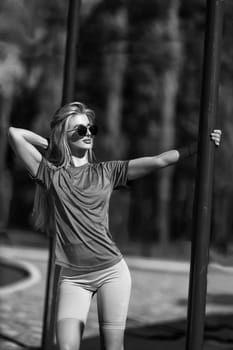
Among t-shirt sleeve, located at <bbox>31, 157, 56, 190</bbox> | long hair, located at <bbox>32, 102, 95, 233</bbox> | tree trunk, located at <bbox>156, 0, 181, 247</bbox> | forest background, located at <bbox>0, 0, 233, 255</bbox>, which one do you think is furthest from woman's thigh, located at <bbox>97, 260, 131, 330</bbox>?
tree trunk, located at <bbox>156, 0, 181, 247</bbox>

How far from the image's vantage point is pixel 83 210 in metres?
3.12

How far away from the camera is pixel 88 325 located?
671 centimetres

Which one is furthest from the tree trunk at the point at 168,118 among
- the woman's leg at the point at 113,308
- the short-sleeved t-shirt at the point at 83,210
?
the woman's leg at the point at 113,308

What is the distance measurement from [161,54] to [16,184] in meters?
8.06

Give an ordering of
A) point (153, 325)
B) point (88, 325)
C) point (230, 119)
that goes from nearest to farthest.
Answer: point (88, 325) < point (153, 325) < point (230, 119)

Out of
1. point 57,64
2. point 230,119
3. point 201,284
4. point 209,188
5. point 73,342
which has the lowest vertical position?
point 73,342

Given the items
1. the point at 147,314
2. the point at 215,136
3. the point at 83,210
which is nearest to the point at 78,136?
the point at 83,210

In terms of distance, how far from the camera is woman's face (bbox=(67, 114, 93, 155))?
3.22 meters

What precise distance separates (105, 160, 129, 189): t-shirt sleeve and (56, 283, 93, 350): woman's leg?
0.55 metres

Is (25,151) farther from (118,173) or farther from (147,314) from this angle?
(147,314)

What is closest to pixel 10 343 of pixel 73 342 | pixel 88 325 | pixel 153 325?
pixel 88 325

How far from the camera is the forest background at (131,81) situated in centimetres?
2298

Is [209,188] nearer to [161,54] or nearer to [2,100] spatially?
[161,54]

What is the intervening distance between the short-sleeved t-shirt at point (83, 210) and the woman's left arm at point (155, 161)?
48mm
